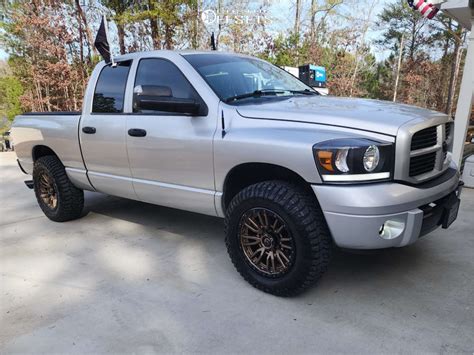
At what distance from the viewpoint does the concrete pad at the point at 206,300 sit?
2355mm

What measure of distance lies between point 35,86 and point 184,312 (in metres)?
14.2

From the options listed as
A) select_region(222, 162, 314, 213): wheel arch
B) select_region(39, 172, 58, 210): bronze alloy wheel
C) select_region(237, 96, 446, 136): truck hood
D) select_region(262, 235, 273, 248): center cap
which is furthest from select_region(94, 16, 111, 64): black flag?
select_region(262, 235, 273, 248): center cap

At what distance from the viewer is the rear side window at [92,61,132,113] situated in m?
3.89

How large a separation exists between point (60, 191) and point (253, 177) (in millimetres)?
2661

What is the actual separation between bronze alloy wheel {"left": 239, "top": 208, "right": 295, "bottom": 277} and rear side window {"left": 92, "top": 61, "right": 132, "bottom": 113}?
1.88 metres

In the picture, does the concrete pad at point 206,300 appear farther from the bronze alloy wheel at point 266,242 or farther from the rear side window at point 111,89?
the rear side window at point 111,89

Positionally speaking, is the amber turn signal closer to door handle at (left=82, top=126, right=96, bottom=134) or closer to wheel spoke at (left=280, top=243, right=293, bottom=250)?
wheel spoke at (left=280, top=243, right=293, bottom=250)

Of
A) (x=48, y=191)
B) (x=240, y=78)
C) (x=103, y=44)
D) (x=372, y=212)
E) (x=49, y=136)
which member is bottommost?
(x=48, y=191)

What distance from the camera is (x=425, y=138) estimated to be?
2705mm

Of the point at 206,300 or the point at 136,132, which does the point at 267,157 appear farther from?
the point at 136,132

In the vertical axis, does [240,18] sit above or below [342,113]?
above

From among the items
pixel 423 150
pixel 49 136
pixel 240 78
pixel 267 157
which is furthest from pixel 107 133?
pixel 423 150

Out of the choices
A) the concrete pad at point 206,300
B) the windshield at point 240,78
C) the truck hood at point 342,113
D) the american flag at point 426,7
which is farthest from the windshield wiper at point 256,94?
the american flag at point 426,7

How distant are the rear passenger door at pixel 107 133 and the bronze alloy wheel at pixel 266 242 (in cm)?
151
